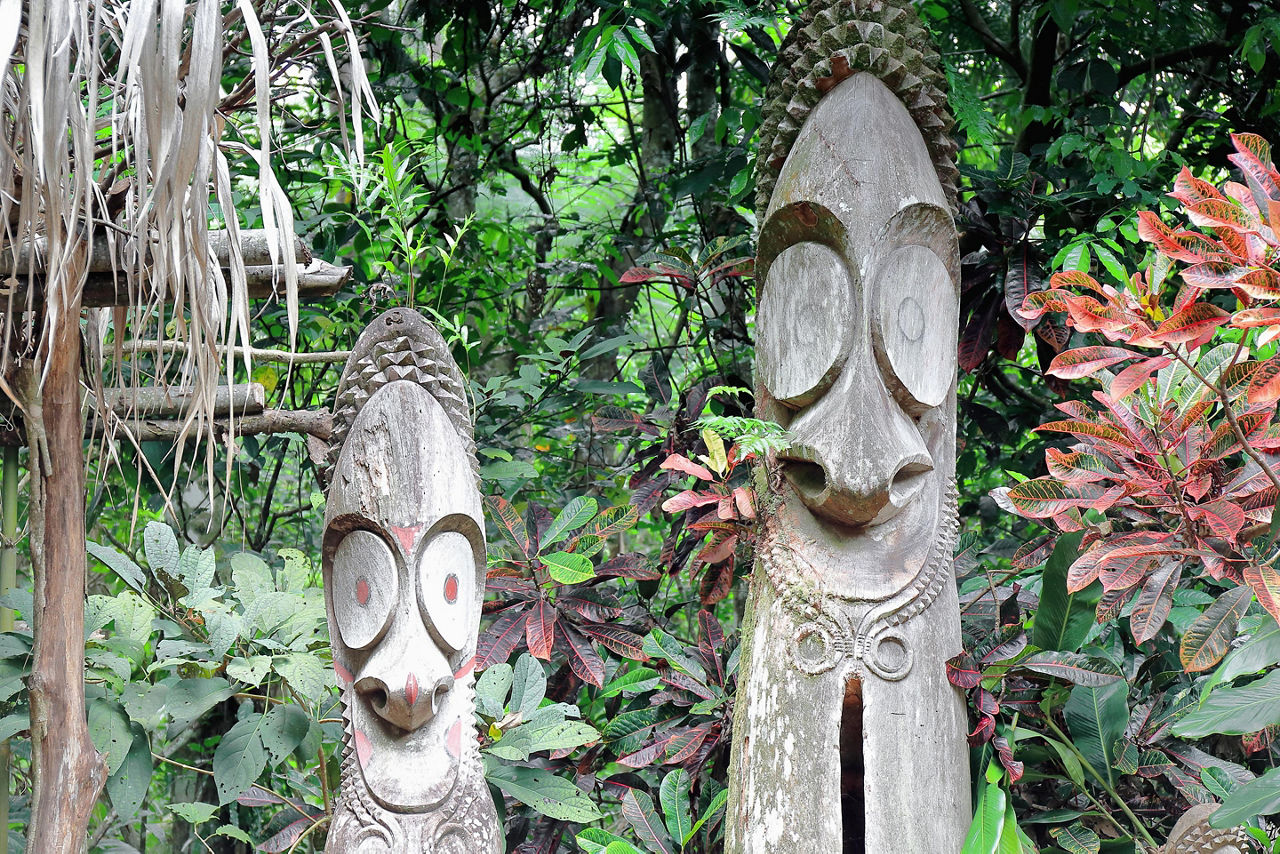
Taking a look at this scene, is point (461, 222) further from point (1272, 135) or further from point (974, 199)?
point (1272, 135)

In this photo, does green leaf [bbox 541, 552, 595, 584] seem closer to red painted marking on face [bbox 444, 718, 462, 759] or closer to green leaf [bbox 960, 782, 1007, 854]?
red painted marking on face [bbox 444, 718, 462, 759]

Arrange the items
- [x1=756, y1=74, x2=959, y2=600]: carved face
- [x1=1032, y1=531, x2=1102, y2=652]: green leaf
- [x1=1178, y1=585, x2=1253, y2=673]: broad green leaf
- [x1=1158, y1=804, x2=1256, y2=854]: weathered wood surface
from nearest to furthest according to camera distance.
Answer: [x1=1158, y1=804, x2=1256, y2=854]: weathered wood surface
[x1=1178, y1=585, x2=1253, y2=673]: broad green leaf
[x1=756, y1=74, x2=959, y2=600]: carved face
[x1=1032, y1=531, x2=1102, y2=652]: green leaf

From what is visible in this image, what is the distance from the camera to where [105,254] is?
2.48 m

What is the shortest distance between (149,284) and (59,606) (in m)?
0.81

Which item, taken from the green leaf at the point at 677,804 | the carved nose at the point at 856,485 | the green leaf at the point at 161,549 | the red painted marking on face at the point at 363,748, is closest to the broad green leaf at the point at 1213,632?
the carved nose at the point at 856,485

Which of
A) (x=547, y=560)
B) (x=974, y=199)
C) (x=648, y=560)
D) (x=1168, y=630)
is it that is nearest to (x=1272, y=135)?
(x=974, y=199)

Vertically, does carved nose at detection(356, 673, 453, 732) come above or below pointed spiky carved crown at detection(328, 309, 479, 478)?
below

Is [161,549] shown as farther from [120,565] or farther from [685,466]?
[685,466]

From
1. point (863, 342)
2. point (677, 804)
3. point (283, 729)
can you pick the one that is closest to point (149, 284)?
point (283, 729)

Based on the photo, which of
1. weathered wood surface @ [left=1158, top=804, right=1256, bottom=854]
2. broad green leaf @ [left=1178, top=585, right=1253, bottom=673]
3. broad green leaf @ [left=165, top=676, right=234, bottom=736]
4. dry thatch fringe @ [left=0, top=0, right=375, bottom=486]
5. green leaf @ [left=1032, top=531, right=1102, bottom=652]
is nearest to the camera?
dry thatch fringe @ [left=0, top=0, right=375, bottom=486]

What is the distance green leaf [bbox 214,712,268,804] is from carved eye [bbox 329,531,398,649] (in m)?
0.63

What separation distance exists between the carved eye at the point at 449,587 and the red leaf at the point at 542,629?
522mm

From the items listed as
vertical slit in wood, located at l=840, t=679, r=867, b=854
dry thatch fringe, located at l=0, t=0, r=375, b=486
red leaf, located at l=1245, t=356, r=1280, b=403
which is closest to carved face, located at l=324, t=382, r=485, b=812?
dry thatch fringe, located at l=0, t=0, r=375, b=486

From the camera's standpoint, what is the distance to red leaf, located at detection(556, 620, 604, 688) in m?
3.18
